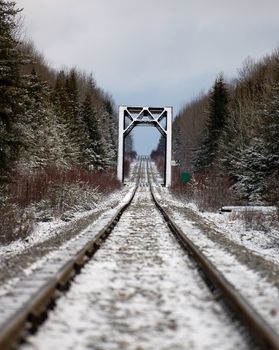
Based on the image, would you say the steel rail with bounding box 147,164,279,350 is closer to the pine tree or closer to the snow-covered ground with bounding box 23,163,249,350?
the snow-covered ground with bounding box 23,163,249,350

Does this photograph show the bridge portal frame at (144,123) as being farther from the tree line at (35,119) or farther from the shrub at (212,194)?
the shrub at (212,194)

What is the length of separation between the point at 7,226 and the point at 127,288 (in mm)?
10102

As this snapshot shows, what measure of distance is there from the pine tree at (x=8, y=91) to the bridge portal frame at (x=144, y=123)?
47673mm

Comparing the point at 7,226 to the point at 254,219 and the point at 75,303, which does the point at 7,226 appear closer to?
the point at 254,219

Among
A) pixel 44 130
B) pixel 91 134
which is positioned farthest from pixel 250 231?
pixel 91 134

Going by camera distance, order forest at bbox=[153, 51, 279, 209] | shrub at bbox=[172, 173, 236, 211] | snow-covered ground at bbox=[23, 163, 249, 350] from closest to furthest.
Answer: snow-covered ground at bbox=[23, 163, 249, 350] → forest at bbox=[153, 51, 279, 209] → shrub at bbox=[172, 173, 236, 211]

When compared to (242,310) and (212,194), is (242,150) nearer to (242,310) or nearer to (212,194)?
(212,194)

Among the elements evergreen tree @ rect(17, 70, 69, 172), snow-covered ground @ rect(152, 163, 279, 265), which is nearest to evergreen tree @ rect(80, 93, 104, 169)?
evergreen tree @ rect(17, 70, 69, 172)

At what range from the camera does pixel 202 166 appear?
186 ft

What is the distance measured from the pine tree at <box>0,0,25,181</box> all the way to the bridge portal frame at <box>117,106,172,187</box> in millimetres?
47673

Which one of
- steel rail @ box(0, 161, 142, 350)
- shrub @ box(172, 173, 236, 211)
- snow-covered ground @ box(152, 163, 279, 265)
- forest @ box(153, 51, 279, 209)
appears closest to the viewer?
steel rail @ box(0, 161, 142, 350)

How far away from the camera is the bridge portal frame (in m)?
65.2

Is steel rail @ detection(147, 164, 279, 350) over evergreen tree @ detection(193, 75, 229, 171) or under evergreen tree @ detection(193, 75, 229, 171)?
under

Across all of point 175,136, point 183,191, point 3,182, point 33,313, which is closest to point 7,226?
Result: point 3,182
